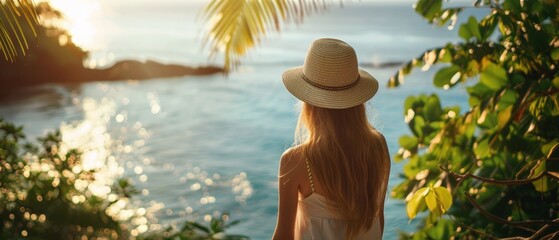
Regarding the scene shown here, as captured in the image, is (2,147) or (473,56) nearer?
(473,56)

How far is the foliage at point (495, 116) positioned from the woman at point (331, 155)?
1.29 feet

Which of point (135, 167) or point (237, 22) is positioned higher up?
point (237, 22)

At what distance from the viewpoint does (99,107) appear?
35.8 feet

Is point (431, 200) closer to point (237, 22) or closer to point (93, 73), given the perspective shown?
point (237, 22)

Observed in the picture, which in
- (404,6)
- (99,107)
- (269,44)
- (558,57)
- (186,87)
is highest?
(558,57)

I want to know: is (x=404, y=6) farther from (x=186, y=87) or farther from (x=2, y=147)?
(x=2, y=147)

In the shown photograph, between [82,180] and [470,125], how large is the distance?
1.73m

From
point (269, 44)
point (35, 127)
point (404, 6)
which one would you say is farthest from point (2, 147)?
point (404, 6)

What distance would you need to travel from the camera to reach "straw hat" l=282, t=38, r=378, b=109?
191 cm

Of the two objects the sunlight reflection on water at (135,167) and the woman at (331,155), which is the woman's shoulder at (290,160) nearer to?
the woman at (331,155)

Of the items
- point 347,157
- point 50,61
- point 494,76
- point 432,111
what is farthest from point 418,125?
point 50,61

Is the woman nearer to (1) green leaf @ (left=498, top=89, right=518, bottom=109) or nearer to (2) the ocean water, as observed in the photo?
(2) the ocean water

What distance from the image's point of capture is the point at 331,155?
1.91m

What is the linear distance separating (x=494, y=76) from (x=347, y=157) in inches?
36.4
